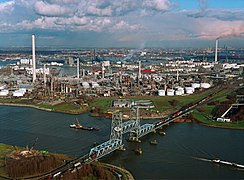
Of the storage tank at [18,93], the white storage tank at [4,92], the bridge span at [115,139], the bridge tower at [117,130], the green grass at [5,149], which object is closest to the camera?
the bridge span at [115,139]

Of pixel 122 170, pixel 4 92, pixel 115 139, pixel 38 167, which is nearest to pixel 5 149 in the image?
pixel 38 167

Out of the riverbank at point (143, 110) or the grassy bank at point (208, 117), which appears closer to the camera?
the grassy bank at point (208, 117)

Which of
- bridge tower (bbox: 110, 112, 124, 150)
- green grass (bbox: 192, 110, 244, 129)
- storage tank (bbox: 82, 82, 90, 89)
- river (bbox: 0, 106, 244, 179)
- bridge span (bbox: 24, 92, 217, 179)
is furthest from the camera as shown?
storage tank (bbox: 82, 82, 90, 89)

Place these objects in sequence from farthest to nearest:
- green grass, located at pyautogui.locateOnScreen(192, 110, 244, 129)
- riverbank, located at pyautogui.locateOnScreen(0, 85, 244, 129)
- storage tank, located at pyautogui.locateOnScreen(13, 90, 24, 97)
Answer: storage tank, located at pyautogui.locateOnScreen(13, 90, 24, 97), riverbank, located at pyautogui.locateOnScreen(0, 85, 244, 129), green grass, located at pyautogui.locateOnScreen(192, 110, 244, 129)

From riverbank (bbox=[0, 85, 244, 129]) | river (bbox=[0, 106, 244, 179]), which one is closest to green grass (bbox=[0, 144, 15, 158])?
river (bbox=[0, 106, 244, 179])

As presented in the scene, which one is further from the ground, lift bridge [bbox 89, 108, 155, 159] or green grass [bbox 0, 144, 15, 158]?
lift bridge [bbox 89, 108, 155, 159]

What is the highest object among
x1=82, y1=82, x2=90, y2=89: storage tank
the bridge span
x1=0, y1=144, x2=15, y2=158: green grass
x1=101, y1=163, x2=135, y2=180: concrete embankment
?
x1=82, y1=82, x2=90, y2=89: storage tank

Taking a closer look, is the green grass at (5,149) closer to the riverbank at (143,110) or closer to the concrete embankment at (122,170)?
the concrete embankment at (122,170)

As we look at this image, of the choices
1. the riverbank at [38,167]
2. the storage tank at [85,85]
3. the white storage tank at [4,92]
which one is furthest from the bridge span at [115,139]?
the white storage tank at [4,92]

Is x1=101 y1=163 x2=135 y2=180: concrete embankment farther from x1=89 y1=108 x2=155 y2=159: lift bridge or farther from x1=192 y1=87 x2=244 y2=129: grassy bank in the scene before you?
x1=192 y1=87 x2=244 y2=129: grassy bank

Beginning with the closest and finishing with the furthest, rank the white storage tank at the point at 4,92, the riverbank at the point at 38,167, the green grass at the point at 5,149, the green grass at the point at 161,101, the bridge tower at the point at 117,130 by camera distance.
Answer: the riverbank at the point at 38,167, the green grass at the point at 5,149, the bridge tower at the point at 117,130, the green grass at the point at 161,101, the white storage tank at the point at 4,92
